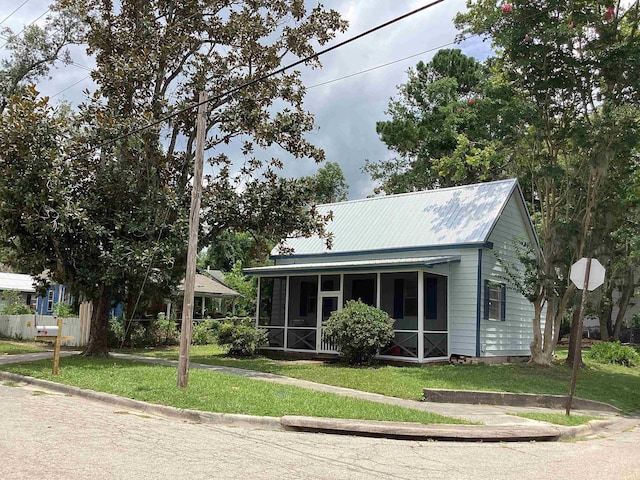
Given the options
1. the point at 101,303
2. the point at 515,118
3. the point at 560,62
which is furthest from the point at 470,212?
the point at 101,303

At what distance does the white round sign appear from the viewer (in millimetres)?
11648

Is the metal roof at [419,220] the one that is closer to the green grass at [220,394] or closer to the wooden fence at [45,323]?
the wooden fence at [45,323]

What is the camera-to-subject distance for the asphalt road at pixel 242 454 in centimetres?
621

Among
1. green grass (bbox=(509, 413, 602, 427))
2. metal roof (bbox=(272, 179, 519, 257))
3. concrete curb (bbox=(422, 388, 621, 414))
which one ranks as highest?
metal roof (bbox=(272, 179, 519, 257))

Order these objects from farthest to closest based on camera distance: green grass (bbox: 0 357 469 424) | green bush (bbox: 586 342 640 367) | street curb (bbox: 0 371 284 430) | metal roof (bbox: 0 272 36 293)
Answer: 1. metal roof (bbox: 0 272 36 293)
2. green bush (bbox: 586 342 640 367)
3. green grass (bbox: 0 357 469 424)
4. street curb (bbox: 0 371 284 430)

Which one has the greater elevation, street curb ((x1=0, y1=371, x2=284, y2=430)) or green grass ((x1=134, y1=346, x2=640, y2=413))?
green grass ((x1=134, y1=346, x2=640, y2=413))

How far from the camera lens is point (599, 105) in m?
19.0

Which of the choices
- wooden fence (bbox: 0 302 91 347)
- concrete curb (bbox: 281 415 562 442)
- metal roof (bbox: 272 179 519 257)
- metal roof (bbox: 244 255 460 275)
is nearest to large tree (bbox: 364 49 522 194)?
metal roof (bbox: 272 179 519 257)

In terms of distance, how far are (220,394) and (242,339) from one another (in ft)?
31.0

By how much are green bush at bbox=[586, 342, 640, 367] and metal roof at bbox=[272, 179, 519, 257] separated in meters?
7.86

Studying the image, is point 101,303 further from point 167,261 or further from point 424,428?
point 424,428

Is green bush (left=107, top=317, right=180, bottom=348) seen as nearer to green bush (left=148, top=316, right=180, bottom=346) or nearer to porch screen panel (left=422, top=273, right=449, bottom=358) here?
green bush (left=148, top=316, right=180, bottom=346)

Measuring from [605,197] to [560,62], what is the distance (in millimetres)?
5174

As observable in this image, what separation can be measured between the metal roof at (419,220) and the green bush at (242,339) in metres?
4.70
